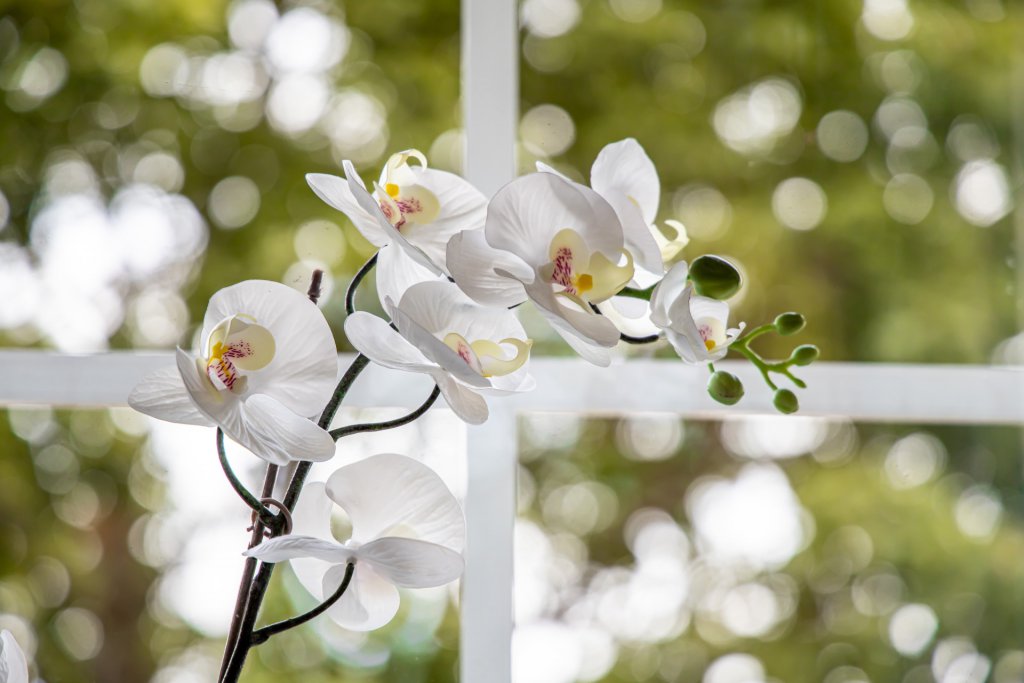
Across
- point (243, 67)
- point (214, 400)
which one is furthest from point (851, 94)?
point (214, 400)

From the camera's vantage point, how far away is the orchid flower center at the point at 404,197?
0.54m

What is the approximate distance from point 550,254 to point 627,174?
4.7 inches

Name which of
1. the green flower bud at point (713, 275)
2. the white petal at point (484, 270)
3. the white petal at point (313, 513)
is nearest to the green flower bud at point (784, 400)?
the green flower bud at point (713, 275)

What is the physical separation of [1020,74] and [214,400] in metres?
0.93

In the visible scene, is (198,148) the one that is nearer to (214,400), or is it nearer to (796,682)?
(214,400)

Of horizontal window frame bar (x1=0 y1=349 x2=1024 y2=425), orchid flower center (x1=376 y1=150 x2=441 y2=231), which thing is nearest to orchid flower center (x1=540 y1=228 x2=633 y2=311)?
orchid flower center (x1=376 y1=150 x2=441 y2=231)

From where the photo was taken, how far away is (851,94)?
0.91 m

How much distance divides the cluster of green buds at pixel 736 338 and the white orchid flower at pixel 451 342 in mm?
123

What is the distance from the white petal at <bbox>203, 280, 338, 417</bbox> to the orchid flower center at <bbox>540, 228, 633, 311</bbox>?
14 cm

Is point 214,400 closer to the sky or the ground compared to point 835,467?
closer to the sky

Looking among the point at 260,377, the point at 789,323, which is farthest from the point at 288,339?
the point at 789,323

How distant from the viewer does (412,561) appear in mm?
467

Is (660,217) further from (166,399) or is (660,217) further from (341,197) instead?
(166,399)

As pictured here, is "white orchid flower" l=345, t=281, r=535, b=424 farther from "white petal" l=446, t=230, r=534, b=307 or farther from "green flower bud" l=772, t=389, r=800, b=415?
"green flower bud" l=772, t=389, r=800, b=415
